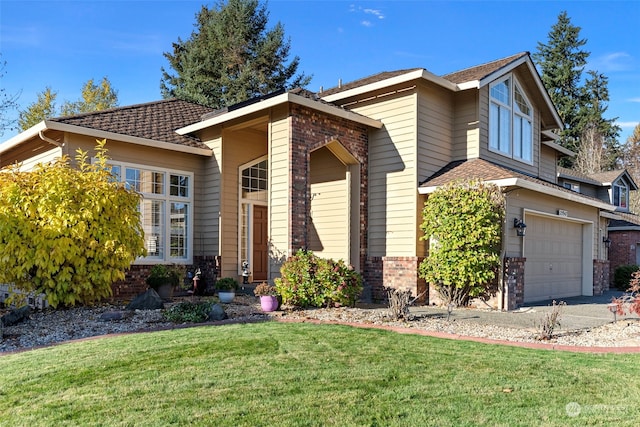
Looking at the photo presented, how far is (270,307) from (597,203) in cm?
1058

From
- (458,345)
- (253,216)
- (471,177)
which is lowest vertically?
Answer: (458,345)

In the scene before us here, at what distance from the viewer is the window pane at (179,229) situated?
12180mm

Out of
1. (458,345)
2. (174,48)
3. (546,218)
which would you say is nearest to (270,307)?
(458,345)

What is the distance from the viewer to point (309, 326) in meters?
7.39

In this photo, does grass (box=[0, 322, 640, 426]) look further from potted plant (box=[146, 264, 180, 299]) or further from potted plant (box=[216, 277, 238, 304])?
potted plant (box=[146, 264, 180, 299])

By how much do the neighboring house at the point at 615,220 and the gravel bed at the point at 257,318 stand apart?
47.1 feet

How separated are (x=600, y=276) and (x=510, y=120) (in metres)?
6.33

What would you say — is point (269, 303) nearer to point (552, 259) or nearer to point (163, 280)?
point (163, 280)

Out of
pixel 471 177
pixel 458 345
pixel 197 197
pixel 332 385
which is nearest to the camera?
pixel 332 385

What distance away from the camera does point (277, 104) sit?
10.5 metres

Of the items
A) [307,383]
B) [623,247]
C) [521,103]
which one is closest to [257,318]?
[307,383]

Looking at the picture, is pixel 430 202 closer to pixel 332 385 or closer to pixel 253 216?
pixel 253 216

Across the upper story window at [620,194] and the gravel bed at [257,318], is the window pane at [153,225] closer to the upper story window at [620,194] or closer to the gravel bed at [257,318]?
the gravel bed at [257,318]

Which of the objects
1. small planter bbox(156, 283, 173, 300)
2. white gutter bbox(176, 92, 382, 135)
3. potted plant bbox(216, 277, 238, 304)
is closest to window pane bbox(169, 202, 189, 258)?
small planter bbox(156, 283, 173, 300)
